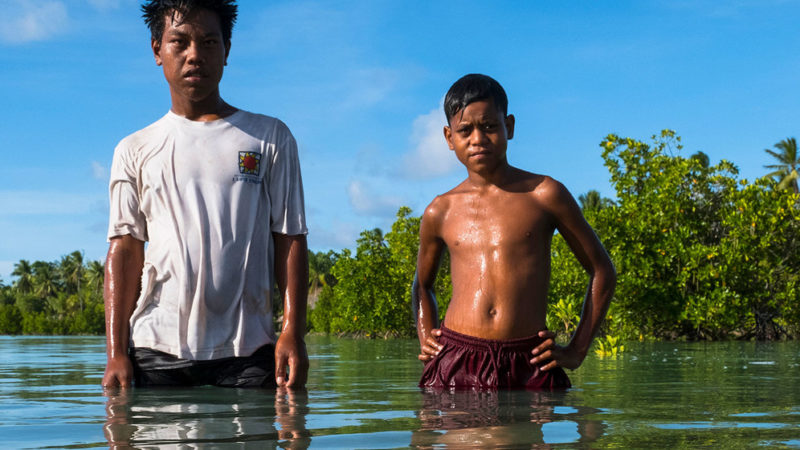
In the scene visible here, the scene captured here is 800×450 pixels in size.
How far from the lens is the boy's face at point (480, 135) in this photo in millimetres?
3887

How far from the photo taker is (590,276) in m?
3.93

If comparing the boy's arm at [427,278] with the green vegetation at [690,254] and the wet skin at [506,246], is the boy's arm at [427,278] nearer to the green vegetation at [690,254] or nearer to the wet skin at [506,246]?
the wet skin at [506,246]

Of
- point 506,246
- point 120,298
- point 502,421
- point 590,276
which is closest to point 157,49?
point 120,298

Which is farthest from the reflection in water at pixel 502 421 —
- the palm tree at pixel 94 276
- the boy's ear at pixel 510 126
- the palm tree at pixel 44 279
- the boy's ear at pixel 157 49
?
the palm tree at pixel 44 279

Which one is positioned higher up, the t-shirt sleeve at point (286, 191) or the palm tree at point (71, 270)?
the palm tree at point (71, 270)

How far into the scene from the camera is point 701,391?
4.80 metres

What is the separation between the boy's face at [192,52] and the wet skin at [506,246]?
4.03 feet

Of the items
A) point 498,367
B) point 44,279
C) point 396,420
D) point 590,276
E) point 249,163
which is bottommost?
point 396,420

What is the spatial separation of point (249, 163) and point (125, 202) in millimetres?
506

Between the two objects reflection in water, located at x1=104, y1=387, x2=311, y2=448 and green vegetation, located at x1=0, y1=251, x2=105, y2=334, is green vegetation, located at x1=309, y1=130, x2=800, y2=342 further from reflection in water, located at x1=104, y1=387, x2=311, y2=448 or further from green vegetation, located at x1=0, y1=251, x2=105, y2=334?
green vegetation, located at x1=0, y1=251, x2=105, y2=334

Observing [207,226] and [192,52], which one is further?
[192,52]

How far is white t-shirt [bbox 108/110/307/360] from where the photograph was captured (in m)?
3.03

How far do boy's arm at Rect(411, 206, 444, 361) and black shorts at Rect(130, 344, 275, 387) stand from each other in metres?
1.24

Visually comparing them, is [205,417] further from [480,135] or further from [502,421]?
[480,135]
